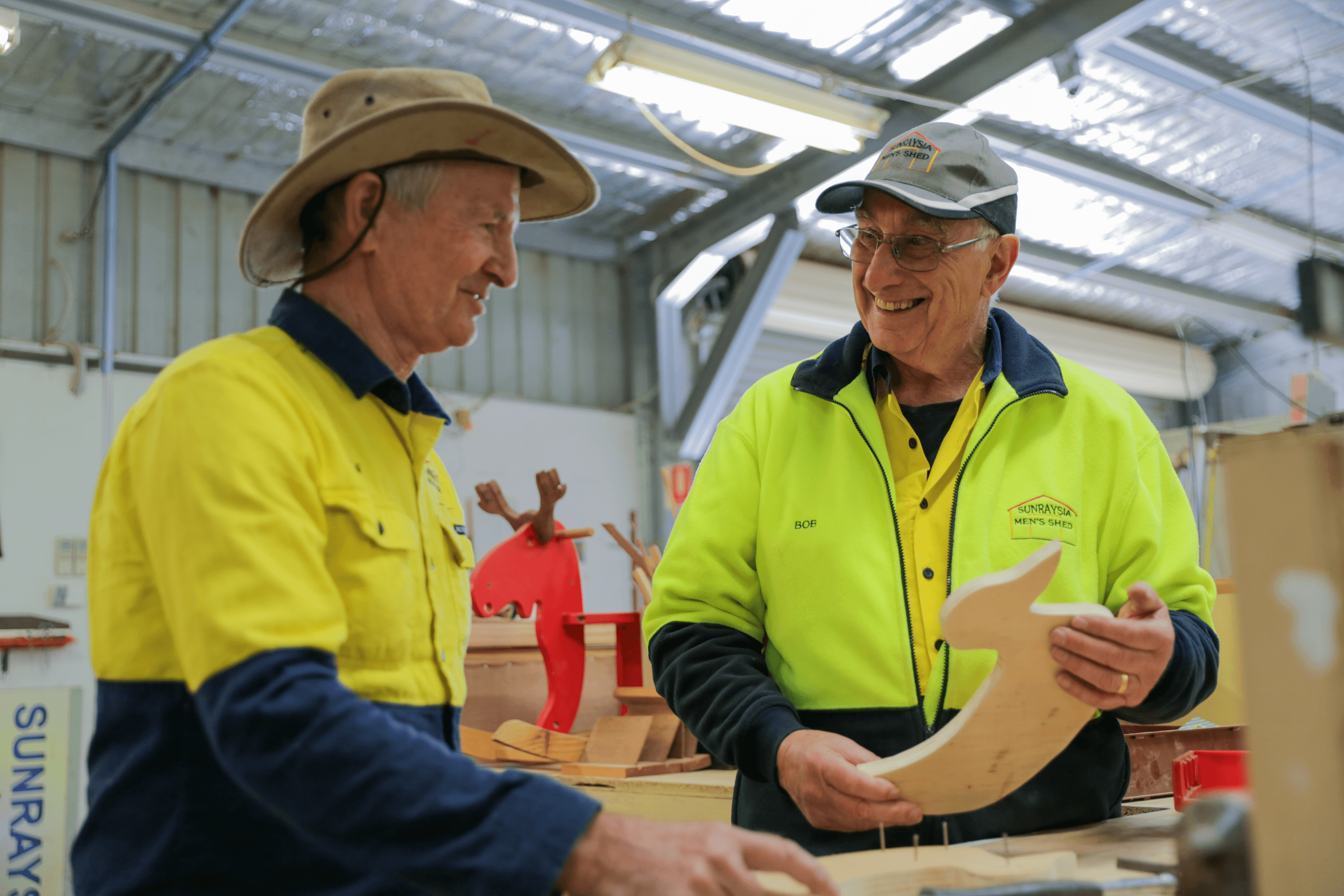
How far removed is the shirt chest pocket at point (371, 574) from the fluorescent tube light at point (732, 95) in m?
3.46

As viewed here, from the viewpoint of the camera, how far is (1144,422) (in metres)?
1.67

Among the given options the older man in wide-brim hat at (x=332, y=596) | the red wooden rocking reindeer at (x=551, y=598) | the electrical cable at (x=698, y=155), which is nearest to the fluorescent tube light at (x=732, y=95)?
the electrical cable at (x=698, y=155)

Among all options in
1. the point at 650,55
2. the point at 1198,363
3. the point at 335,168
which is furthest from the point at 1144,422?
the point at 1198,363

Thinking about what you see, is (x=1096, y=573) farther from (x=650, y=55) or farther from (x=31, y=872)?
(x=31, y=872)

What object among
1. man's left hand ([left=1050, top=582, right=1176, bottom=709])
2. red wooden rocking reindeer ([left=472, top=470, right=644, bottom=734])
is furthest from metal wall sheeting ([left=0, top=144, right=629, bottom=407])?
man's left hand ([left=1050, top=582, right=1176, bottom=709])

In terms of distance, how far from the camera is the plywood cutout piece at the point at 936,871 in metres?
1.11

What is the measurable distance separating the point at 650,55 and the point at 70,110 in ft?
10.8

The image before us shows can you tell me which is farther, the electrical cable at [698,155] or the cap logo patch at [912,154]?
the electrical cable at [698,155]

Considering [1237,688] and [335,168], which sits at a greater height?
[335,168]

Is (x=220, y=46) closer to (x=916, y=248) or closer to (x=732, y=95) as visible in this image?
(x=732, y=95)

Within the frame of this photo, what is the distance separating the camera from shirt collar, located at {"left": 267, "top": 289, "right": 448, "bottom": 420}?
1.18 metres

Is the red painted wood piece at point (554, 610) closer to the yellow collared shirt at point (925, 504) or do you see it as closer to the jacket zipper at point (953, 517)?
the yellow collared shirt at point (925, 504)

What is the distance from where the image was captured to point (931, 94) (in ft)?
17.4

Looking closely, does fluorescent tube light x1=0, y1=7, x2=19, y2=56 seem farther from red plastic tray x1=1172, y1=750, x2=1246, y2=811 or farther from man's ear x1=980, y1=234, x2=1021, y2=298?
red plastic tray x1=1172, y1=750, x2=1246, y2=811
